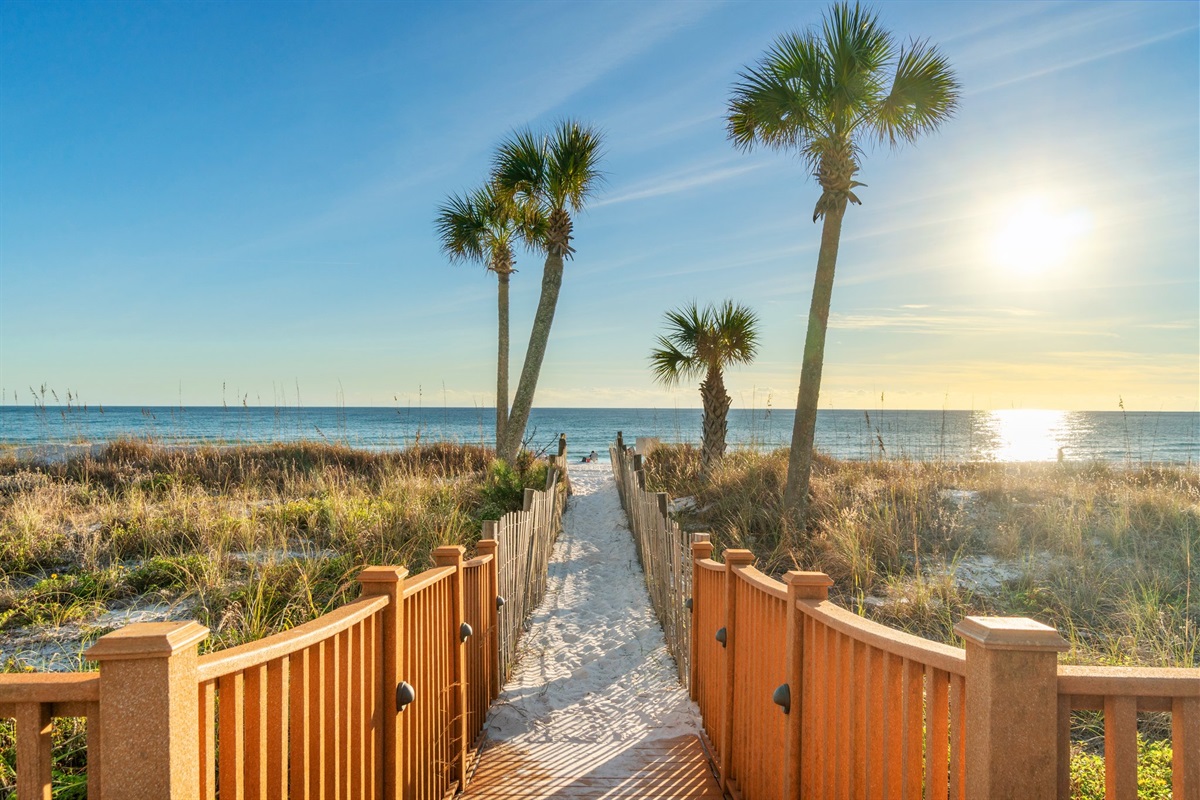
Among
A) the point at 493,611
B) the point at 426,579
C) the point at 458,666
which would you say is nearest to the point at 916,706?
the point at 426,579

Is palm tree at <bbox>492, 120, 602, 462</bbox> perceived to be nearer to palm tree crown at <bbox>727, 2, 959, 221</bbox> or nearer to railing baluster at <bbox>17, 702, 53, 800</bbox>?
palm tree crown at <bbox>727, 2, 959, 221</bbox>

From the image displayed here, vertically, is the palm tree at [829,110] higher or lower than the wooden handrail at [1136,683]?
higher

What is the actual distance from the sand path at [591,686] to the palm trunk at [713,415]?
5.83 m

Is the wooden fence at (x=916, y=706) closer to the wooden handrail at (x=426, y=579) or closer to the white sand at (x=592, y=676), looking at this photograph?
the white sand at (x=592, y=676)

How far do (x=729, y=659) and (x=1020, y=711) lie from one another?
99.0 inches

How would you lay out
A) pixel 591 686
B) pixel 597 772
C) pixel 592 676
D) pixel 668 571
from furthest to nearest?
pixel 668 571
pixel 592 676
pixel 591 686
pixel 597 772

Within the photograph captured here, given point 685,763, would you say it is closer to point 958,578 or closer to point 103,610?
point 958,578

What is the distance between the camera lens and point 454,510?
29.5ft

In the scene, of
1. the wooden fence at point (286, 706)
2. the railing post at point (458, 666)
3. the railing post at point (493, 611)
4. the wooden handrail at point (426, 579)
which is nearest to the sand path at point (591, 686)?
the railing post at point (493, 611)

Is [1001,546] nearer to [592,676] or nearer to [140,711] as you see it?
[592,676]

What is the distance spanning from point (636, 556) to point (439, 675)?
7000 mm

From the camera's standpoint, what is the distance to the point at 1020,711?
1.74 m

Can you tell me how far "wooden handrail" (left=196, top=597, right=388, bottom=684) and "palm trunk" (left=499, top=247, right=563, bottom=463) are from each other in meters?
11.1

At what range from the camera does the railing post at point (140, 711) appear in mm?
1681
